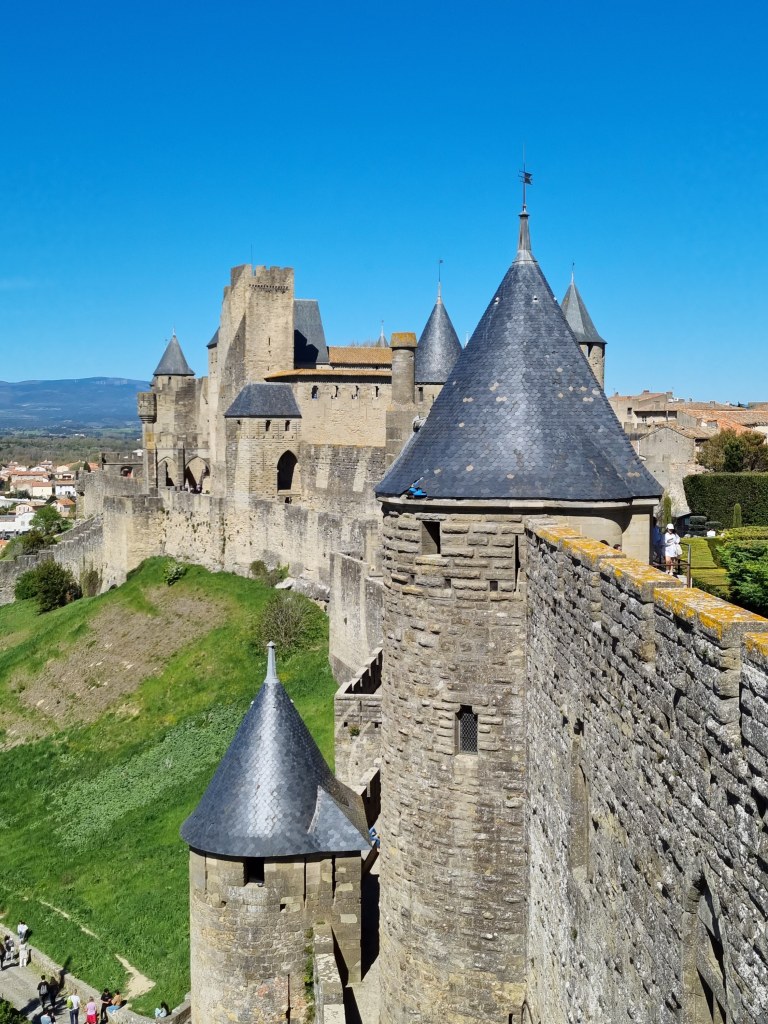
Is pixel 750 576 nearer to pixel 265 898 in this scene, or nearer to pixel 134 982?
pixel 265 898

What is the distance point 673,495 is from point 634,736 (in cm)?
4734

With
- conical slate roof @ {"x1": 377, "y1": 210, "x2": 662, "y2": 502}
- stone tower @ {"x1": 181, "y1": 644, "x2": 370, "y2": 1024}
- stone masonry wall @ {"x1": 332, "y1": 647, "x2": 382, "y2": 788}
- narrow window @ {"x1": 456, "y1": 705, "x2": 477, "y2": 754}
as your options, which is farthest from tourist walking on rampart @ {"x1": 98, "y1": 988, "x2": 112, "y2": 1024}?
conical slate roof @ {"x1": 377, "y1": 210, "x2": 662, "y2": 502}

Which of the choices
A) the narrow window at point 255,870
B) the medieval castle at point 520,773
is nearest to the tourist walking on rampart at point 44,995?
the medieval castle at point 520,773

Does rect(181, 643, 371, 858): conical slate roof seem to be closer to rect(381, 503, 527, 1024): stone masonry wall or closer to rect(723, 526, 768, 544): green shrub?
rect(381, 503, 527, 1024): stone masonry wall

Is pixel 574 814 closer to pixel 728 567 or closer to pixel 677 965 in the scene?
pixel 677 965

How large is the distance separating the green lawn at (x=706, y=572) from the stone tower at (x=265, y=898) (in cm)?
619

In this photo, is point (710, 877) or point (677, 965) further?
point (677, 965)

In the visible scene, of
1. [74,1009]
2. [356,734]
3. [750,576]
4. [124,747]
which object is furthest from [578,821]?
[124,747]

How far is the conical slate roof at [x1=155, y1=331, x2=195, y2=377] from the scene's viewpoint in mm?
55219

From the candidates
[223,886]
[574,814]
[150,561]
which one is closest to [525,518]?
[574,814]

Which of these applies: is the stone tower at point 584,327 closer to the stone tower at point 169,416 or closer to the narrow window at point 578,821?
the stone tower at point 169,416

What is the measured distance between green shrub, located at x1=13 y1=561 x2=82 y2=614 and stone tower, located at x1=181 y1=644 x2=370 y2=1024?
40.8m

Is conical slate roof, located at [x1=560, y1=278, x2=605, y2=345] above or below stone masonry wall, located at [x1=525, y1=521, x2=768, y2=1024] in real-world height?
above

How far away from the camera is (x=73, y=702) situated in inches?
1373
